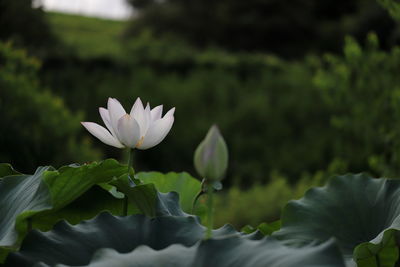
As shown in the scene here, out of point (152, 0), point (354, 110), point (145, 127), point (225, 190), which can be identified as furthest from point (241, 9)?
point (145, 127)

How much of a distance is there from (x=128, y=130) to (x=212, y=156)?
316 millimetres

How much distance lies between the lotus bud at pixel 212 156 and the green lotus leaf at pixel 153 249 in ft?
0.27

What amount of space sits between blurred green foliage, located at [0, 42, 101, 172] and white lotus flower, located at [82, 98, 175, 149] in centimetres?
211

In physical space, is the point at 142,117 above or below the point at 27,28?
below

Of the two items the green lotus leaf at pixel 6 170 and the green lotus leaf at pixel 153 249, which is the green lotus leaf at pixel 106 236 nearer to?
the green lotus leaf at pixel 153 249

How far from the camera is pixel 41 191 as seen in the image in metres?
0.97

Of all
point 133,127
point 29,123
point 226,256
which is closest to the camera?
point 226,256

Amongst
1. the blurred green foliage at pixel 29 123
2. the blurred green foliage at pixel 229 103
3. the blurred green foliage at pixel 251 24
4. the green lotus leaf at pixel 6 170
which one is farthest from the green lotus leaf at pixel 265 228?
the blurred green foliage at pixel 251 24

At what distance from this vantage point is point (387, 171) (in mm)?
3275

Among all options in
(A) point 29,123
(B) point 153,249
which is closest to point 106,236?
(B) point 153,249

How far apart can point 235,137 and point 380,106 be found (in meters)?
3.54

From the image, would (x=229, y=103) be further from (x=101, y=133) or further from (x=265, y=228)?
(x=101, y=133)

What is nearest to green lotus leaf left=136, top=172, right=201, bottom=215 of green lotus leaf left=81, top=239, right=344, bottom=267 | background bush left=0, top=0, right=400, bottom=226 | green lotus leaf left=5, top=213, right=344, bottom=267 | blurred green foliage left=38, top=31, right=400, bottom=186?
green lotus leaf left=5, top=213, right=344, bottom=267

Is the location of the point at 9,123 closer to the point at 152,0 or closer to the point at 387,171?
the point at 387,171
